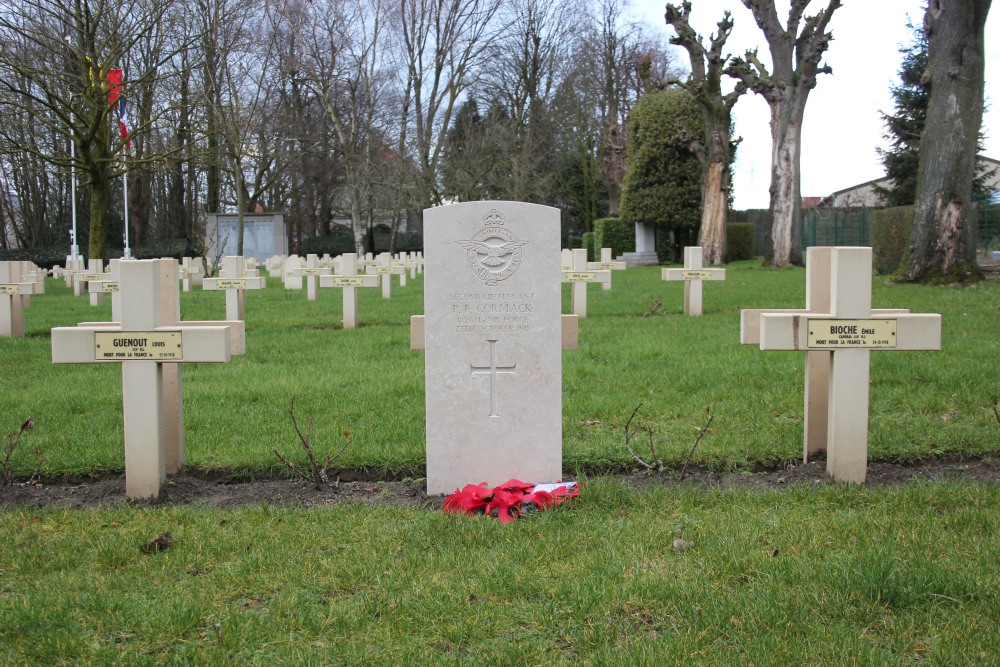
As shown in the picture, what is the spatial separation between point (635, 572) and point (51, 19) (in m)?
22.7

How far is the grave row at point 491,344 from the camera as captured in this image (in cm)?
459

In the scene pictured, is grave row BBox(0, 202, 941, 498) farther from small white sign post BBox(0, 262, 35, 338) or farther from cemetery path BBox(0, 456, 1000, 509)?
small white sign post BBox(0, 262, 35, 338)

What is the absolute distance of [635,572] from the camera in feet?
11.2

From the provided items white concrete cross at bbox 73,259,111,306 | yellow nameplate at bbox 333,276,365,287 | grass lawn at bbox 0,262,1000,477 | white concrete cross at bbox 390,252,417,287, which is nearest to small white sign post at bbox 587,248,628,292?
grass lawn at bbox 0,262,1000,477

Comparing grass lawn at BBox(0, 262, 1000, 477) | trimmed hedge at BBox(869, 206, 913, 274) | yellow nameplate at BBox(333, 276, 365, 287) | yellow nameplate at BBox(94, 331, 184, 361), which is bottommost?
grass lawn at BBox(0, 262, 1000, 477)

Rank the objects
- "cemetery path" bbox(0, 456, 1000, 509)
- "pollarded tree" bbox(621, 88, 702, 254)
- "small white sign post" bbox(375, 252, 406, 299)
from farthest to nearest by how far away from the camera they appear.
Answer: "pollarded tree" bbox(621, 88, 702, 254), "small white sign post" bbox(375, 252, 406, 299), "cemetery path" bbox(0, 456, 1000, 509)

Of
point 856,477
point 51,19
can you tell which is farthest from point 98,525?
point 51,19

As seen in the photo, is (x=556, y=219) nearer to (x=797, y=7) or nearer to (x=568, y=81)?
(x=797, y=7)

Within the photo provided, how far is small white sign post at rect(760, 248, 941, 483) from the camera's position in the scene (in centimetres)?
465

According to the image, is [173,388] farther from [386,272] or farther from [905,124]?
[905,124]

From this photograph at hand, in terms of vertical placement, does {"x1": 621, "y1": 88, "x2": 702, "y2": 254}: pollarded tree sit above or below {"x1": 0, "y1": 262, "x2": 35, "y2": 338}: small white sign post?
above

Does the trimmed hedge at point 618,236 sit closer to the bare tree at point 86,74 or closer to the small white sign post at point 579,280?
the bare tree at point 86,74

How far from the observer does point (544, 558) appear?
3.64 metres

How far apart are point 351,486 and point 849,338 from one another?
9.01ft
